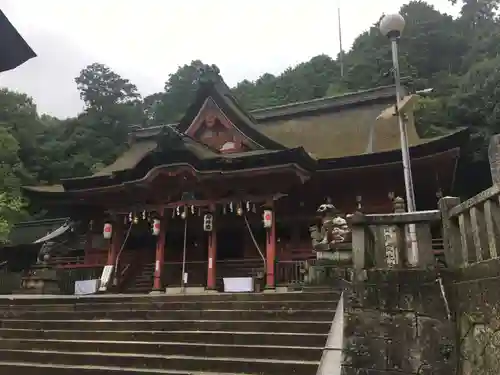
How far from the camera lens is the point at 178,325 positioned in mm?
7691

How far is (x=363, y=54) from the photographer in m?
38.9

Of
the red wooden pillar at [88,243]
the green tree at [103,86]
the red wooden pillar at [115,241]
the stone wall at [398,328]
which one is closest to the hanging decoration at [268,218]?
the red wooden pillar at [115,241]

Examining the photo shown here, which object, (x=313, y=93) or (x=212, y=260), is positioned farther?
(x=313, y=93)

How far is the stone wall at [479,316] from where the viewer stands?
3.52 m

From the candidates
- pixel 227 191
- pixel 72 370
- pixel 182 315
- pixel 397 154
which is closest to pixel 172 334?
pixel 182 315

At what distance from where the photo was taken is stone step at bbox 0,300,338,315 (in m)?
7.74

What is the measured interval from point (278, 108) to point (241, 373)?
16.7 meters

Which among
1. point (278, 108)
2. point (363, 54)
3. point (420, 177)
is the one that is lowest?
point (420, 177)

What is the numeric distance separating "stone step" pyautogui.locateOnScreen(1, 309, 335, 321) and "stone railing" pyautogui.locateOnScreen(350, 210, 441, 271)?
8.34 feet

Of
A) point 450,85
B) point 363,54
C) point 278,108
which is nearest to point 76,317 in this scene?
point 278,108

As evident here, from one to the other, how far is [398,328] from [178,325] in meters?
4.49

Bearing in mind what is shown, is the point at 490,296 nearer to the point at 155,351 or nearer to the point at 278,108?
the point at 155,351

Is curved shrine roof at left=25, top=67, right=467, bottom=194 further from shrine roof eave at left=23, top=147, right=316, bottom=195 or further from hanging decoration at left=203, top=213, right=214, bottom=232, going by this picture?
hanging decoration at left=203, top=213, right=214, bottom=232

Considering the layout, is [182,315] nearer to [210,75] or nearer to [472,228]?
[472,228]
